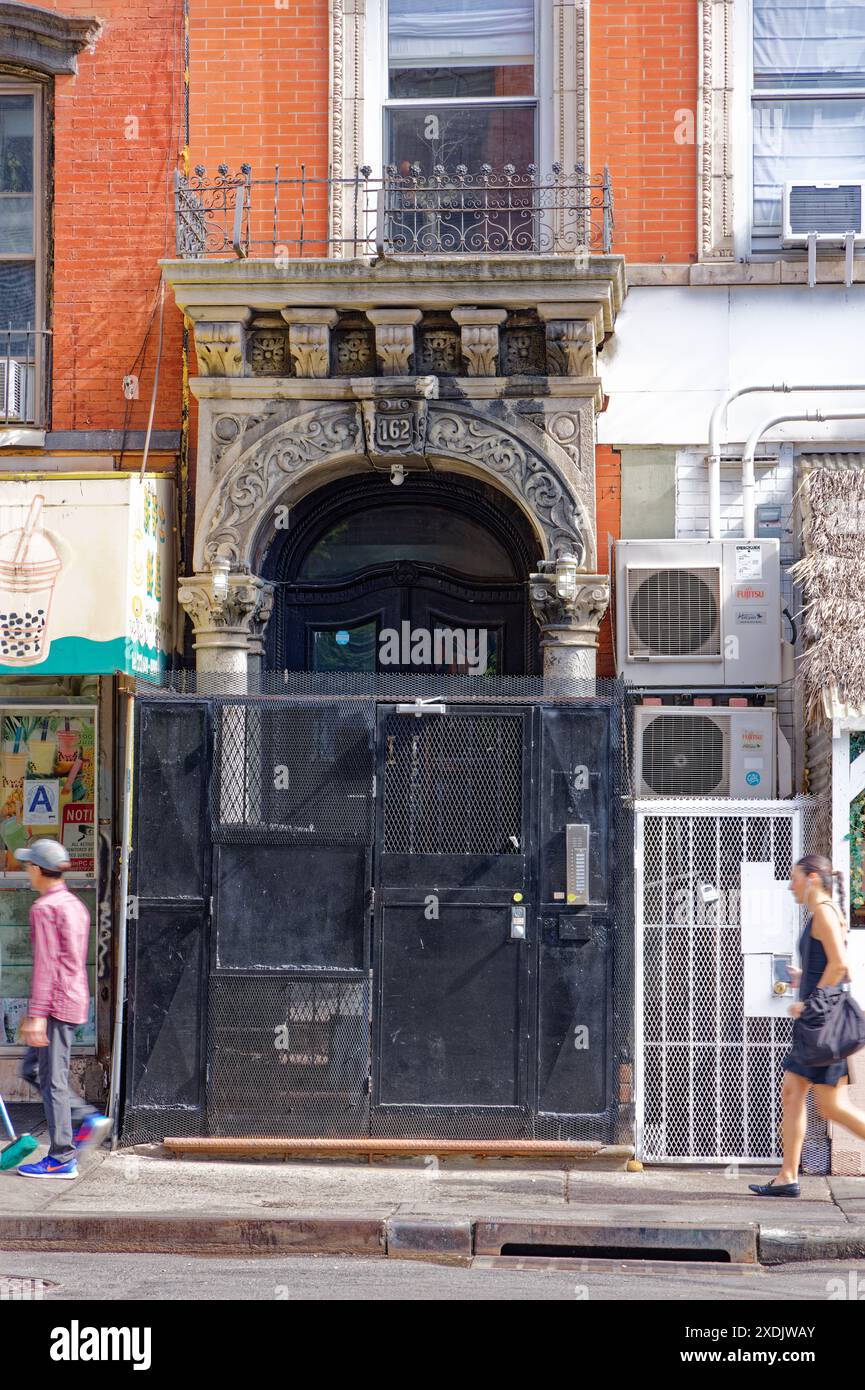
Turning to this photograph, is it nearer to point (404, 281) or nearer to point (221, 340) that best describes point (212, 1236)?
point (221, 340)

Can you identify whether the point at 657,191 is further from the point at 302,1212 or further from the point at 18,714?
the point at 302,1212

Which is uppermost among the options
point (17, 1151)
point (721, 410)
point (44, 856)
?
point (721, 410)

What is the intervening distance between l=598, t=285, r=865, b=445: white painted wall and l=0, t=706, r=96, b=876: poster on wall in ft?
14.7

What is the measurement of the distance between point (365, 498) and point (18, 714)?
3.03m

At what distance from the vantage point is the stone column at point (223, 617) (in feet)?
38.6

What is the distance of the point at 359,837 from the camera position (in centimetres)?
1057

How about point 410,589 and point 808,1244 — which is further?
point 410,589

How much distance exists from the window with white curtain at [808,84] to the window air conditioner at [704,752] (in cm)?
370

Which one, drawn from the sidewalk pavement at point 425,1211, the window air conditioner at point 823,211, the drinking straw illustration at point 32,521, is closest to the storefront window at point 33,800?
the drinking straw illustration at point 32,521

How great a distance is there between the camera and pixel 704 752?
467 inches

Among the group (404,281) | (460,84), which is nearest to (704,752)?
(404,281)

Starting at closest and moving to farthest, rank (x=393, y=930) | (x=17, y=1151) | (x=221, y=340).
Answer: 1. (x=17, y=1151)
2. (x=393, y=930)
3. (x=221, y=340)

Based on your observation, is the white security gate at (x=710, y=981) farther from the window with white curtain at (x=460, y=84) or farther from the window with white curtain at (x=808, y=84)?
the window with white curtain at (x=460, y=84)

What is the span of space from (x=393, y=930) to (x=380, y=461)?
3.43 metres
